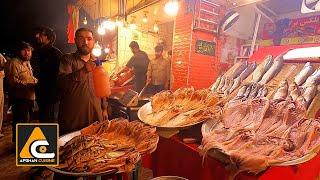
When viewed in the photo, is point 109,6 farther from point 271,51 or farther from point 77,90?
point 271,51

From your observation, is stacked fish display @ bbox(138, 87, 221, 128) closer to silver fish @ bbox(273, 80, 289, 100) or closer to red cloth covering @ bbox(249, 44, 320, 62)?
silver fish @ bbox(273, 80, 289, 100)

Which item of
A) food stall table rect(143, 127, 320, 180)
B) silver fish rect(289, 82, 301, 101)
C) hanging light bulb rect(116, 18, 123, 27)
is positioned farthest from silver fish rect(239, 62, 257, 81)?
hanging light bulb rect(116, 18, 123, 27)

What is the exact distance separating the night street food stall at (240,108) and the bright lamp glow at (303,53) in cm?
1

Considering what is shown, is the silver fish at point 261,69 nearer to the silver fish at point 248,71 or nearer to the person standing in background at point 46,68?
the silver fish at point 248,71

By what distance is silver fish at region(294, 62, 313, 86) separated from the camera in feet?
10.1

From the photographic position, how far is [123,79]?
7.89 m

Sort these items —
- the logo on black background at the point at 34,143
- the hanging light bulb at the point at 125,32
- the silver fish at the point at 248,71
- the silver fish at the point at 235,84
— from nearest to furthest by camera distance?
the logo on black background at the point at 34,143
the silver fish at the point at 235,84
the silver fish at the point at 248,71
the hanging light bulb at the point at 125,32

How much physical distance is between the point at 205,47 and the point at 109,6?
8591 millimetres

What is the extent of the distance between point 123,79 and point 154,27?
14.5ft

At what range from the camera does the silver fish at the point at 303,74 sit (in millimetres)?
3072

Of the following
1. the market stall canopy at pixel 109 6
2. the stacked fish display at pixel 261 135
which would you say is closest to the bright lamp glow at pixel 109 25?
the market stall canopy at pixel 109 6

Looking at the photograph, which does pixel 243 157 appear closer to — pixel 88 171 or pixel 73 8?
pixel 88 171

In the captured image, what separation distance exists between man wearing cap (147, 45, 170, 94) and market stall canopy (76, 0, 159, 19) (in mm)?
2353

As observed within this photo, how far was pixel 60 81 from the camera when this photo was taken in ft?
11.7
